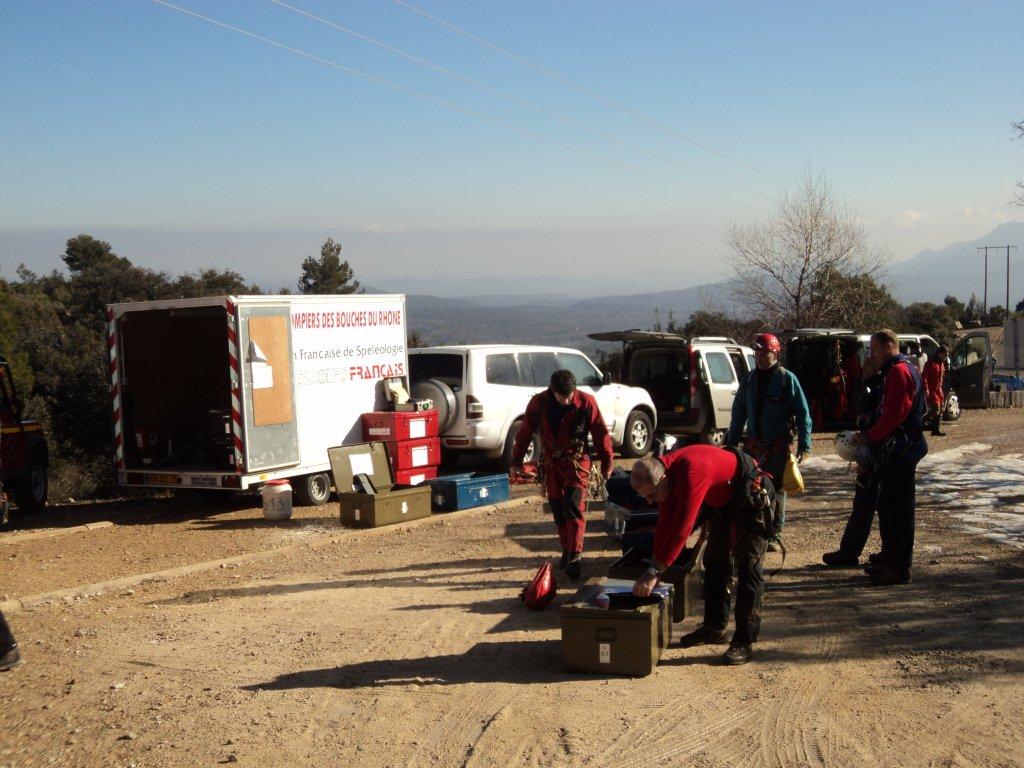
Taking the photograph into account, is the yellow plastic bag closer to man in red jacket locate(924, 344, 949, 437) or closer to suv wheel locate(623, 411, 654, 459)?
suv wheel locate(623, 411, 654, 459)

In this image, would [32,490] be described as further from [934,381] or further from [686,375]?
[934,381]

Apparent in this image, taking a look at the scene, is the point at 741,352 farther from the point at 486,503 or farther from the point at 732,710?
the point at 732,710

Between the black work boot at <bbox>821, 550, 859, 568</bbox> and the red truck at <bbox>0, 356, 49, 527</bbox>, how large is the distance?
31.4 feet

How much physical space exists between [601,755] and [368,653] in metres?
1.99

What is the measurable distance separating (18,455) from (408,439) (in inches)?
193

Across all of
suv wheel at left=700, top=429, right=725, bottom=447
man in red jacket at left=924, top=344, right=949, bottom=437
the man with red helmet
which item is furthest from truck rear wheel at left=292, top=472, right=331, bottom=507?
man in red jacket at left=924, top=344, right=949, bottom=437

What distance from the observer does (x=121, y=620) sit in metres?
7.01

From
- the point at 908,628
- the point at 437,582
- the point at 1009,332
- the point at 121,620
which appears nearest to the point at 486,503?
the point at 437,582

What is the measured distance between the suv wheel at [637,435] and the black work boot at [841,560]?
7.72 m

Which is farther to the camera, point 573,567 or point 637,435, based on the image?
point 637,435

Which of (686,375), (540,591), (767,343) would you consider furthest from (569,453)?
(686,375)

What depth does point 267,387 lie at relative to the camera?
36.6 feet

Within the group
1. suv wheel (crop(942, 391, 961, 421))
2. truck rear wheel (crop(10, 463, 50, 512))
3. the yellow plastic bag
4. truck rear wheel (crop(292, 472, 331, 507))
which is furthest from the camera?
suv wheel (crop(942, 391, 961, 421))

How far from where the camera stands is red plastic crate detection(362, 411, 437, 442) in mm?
12156
